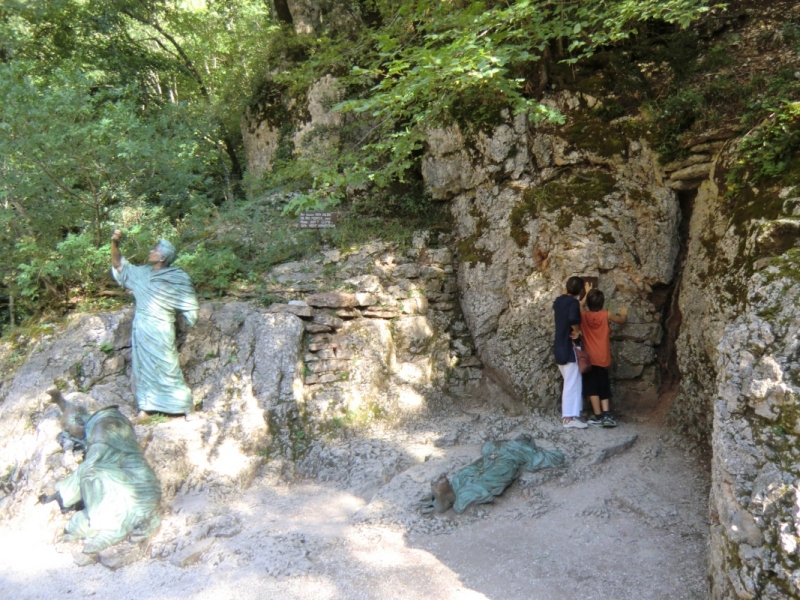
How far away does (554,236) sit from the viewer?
248 inches

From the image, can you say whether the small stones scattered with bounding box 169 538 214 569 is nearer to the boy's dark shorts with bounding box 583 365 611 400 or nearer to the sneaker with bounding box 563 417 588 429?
the sneaker with bounding box 563 417 588 429

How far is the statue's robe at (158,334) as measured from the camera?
214 inches

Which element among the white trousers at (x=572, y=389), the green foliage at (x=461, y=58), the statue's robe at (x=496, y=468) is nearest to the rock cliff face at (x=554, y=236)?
the white trousers at (x=572, y=389)

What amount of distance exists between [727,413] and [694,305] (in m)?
2.33

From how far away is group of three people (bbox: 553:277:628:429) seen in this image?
5672 millimetres

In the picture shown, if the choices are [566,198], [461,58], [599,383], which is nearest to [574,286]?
[599,383]

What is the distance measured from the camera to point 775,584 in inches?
101

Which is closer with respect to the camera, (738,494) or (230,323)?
(738,494)

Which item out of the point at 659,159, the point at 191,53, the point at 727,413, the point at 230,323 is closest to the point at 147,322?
the point at 230,323

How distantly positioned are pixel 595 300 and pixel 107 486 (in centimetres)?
475

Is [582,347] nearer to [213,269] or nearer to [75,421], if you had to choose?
[213,269]

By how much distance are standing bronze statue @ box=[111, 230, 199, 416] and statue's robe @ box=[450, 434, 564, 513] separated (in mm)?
2807

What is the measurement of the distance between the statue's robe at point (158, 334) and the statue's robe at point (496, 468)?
2804 mm

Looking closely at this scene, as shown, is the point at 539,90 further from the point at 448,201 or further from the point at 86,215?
the point at 86,215
